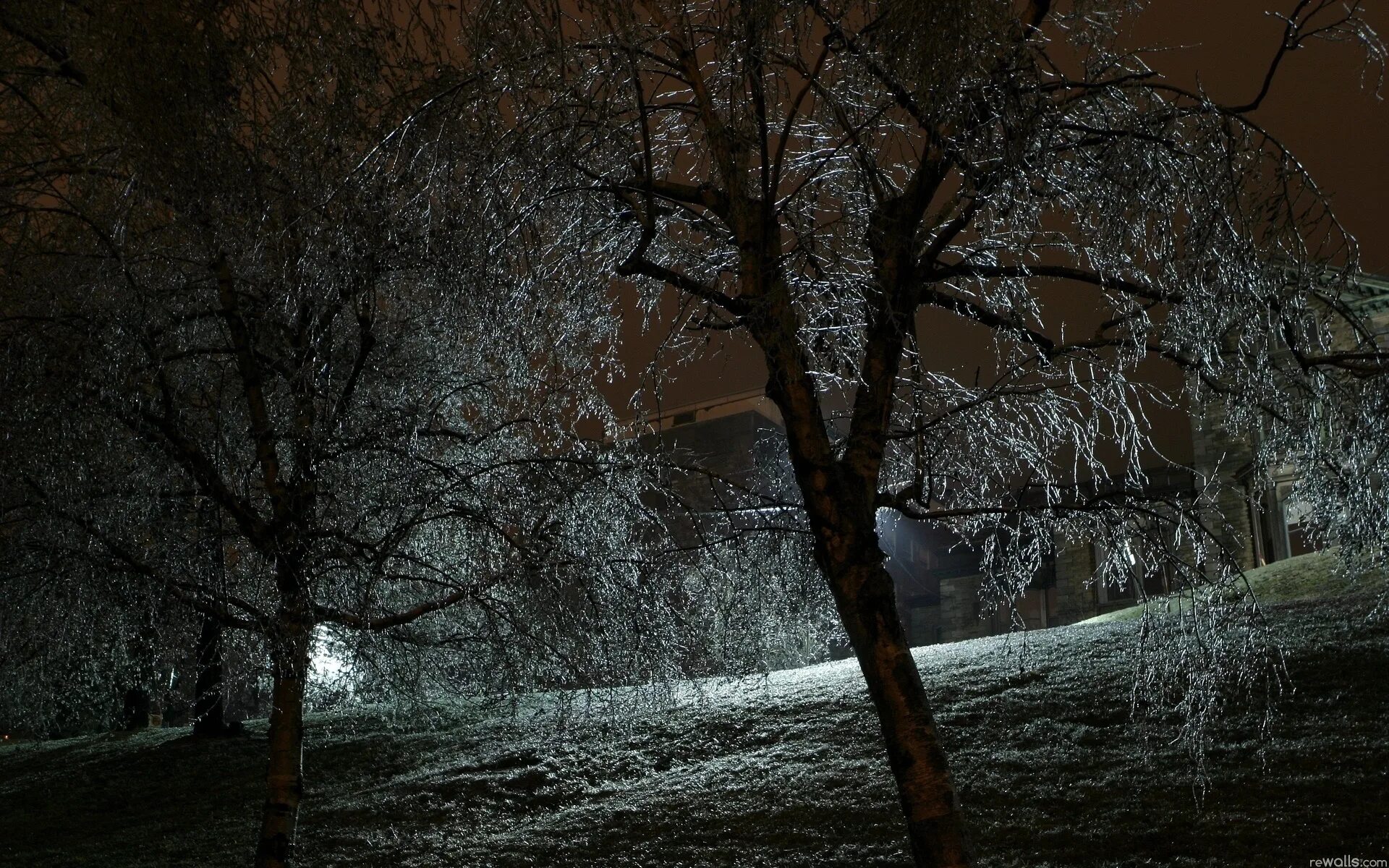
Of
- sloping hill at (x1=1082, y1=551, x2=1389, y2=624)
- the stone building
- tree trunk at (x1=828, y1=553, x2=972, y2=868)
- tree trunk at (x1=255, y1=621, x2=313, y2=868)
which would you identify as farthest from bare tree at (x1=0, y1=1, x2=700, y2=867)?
sloping hill at (x1=1082, y1=551, x2=1389, y2=624)

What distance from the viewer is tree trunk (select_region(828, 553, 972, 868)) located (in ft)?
17.5

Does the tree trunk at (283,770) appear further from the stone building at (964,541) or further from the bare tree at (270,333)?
the stone building at (964,541)

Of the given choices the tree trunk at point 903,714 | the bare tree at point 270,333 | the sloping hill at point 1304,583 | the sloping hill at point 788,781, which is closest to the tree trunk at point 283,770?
the bare tree at point 270,333

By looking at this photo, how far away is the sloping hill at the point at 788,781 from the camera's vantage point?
9.47 m

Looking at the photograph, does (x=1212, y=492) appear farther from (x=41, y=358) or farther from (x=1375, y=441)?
(x=41, y=358)

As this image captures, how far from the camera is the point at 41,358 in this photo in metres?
7.16

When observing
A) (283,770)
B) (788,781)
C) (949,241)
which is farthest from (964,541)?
(788,781)

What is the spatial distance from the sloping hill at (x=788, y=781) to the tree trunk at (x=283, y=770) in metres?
1.03

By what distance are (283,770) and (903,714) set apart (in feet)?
16.3

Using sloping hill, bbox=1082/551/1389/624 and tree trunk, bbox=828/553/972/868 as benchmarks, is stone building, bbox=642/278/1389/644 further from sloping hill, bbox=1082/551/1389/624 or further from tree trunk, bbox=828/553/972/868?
tree trunk, bbox=828/553/972/868

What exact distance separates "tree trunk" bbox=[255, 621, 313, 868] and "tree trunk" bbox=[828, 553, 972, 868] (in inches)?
155

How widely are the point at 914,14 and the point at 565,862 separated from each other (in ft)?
30.2

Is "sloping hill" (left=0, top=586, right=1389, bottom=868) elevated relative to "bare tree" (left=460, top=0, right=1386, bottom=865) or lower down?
lower down

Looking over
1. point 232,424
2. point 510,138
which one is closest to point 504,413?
point 232,424
